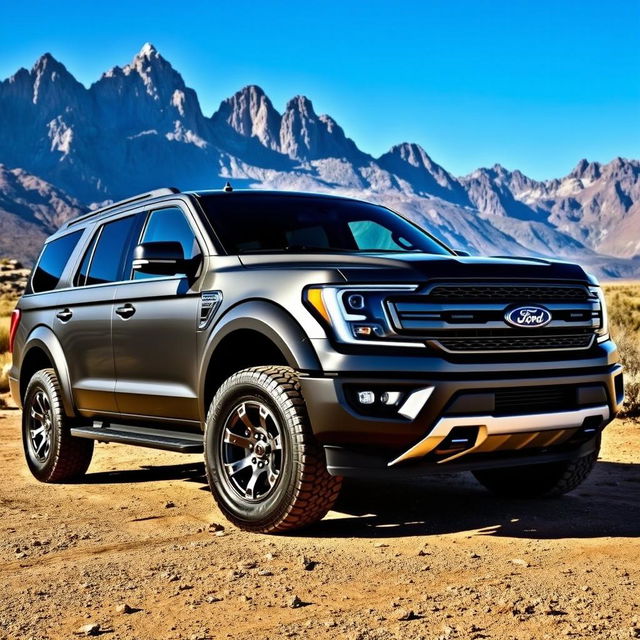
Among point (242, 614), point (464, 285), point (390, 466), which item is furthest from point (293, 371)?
point (242, 614)

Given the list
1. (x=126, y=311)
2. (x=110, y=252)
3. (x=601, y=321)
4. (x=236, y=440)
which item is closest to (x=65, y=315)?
(x=110, y=252)

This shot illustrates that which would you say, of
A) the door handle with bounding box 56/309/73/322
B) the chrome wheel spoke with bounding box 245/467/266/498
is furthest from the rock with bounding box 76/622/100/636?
the door handle with bounding box 56/309/73/322

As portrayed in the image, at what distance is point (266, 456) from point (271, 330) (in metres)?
0.71

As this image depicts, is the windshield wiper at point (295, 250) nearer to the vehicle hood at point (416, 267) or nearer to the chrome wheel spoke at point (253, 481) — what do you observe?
the vehicle hood at point (416, 267)

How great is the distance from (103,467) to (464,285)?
4.40 meters

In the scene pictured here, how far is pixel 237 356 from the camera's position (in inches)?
207

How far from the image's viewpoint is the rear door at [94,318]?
20.4 ft

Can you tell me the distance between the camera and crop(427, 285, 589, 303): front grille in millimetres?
4484

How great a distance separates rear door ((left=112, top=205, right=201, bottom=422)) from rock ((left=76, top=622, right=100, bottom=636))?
2078 mm

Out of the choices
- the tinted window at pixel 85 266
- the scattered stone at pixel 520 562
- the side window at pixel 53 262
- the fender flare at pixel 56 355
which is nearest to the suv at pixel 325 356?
the fender flare at pixel 56 355

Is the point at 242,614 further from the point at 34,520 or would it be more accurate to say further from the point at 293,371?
the point at 34,520

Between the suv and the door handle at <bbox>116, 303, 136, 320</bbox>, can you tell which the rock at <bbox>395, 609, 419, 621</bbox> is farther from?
the door handle at <bbox>116, 303, 136, 320</bbox>

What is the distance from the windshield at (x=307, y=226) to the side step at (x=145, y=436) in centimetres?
118

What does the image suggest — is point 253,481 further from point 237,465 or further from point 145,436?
point 145,436
